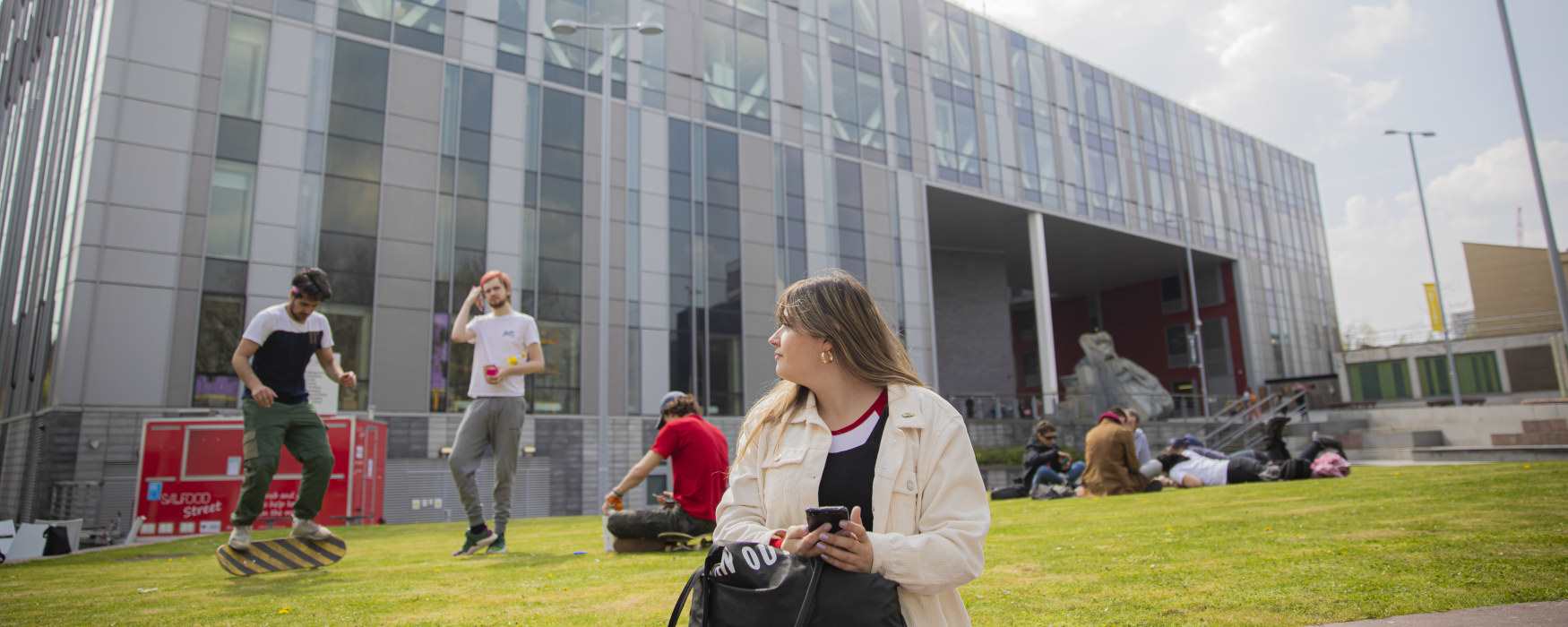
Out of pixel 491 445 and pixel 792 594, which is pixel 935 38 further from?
pixel 792 594

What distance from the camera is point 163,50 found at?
19.7 m

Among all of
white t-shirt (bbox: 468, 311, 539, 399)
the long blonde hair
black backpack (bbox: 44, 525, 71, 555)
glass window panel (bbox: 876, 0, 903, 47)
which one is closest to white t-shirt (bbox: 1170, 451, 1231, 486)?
white t-shirt (bbox: 468, 311, 539, 399)

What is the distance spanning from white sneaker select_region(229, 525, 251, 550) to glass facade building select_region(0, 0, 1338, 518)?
13172 millimetres

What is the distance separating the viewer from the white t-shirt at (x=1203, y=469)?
1261 centimetres

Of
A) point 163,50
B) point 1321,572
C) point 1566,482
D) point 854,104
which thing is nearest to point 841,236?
point 854,104

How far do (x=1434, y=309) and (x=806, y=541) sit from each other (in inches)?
2087

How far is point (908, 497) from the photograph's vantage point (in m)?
2.28

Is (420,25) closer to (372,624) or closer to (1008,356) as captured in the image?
(372,624)

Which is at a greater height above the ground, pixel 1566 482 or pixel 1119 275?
pixel 1119 275

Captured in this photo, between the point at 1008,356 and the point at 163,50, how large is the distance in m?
37.2

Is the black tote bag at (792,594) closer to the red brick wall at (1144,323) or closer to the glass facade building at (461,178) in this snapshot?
the glass facade building at (461,178)

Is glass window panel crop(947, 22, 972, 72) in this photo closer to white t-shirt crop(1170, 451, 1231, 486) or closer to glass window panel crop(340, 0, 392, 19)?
glass window panel crop(340, 0, 392, 19)

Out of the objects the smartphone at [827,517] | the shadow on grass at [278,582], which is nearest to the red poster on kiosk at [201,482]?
the shadow on grass at [278,582]

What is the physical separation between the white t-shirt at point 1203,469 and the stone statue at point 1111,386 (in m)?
22.3
